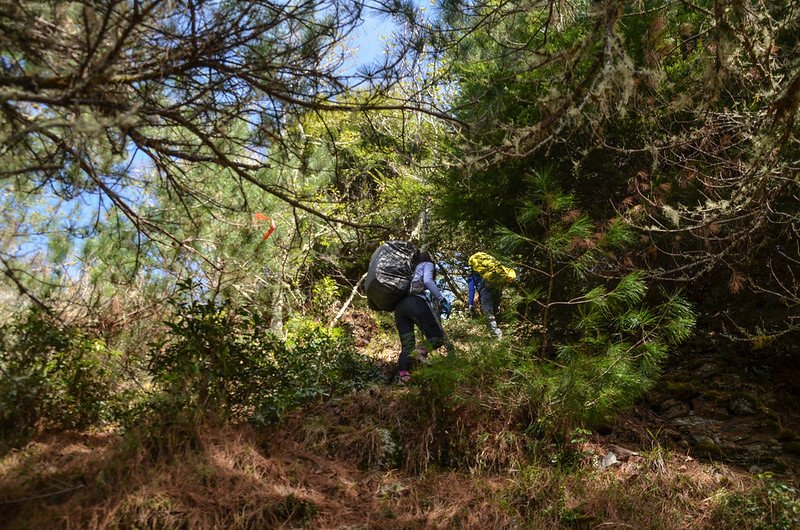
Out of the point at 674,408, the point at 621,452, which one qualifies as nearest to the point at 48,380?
the point at 621,452

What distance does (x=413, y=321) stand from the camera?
20.3 feet

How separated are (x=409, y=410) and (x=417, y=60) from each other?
2.85 meters

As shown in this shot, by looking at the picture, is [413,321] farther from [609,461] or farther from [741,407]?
[741,407]

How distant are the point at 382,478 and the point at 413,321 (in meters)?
2.06

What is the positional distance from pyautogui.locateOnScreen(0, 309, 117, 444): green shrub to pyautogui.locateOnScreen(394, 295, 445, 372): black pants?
2.82 meters

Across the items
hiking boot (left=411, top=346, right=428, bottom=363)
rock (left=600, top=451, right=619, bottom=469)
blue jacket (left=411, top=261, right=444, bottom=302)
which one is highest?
blue jacket (left=411, top=261, right=444, bottom=302)

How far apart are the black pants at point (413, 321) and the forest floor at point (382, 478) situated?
744mm

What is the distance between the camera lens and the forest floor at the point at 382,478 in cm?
342

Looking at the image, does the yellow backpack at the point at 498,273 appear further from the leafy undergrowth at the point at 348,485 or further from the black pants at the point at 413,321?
the leafy undergrowth at the point at 348,485

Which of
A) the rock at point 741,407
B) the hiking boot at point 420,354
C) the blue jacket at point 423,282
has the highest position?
the blue jacket at point 423,282

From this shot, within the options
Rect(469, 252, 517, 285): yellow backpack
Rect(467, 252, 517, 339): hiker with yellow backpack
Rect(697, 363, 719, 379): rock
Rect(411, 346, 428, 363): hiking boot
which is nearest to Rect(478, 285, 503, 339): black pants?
Rect(467, 252, 517, 339): hiker with yellow backpack

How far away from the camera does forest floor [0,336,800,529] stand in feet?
11.2

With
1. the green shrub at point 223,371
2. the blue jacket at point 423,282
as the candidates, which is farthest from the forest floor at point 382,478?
the blue jacket at point 423,282

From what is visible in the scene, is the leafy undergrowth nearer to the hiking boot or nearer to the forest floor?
the forest floor
